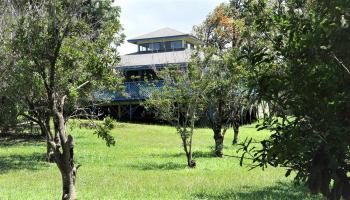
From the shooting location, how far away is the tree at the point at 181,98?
19984 mm

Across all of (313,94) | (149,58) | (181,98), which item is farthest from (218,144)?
(149,58)

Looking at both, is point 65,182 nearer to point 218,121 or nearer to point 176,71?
point 176,71

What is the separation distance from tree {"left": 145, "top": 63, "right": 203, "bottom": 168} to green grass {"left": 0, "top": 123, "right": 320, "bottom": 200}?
1397 mm

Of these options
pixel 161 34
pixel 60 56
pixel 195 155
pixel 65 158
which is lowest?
pixel 195 155

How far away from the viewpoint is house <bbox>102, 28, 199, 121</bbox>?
41625 mm

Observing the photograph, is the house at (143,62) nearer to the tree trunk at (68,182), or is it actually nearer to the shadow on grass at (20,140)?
the shadow on grass at (20,140)

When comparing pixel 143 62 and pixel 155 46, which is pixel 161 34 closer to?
pixel 155 46

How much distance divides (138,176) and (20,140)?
15403 millimetres

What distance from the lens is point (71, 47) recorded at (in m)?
10.3

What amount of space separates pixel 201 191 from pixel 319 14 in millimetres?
9625

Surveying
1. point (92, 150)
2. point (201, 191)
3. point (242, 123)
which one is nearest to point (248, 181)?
point (201, 191)

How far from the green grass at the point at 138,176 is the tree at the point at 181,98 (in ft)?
4.58

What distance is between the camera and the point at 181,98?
20.2 metres

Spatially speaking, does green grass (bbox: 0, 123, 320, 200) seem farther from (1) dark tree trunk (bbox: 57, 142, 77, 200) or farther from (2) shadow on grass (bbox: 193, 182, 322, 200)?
(1) dark tree trunk (bbox: 57, 142, 77, 200)
